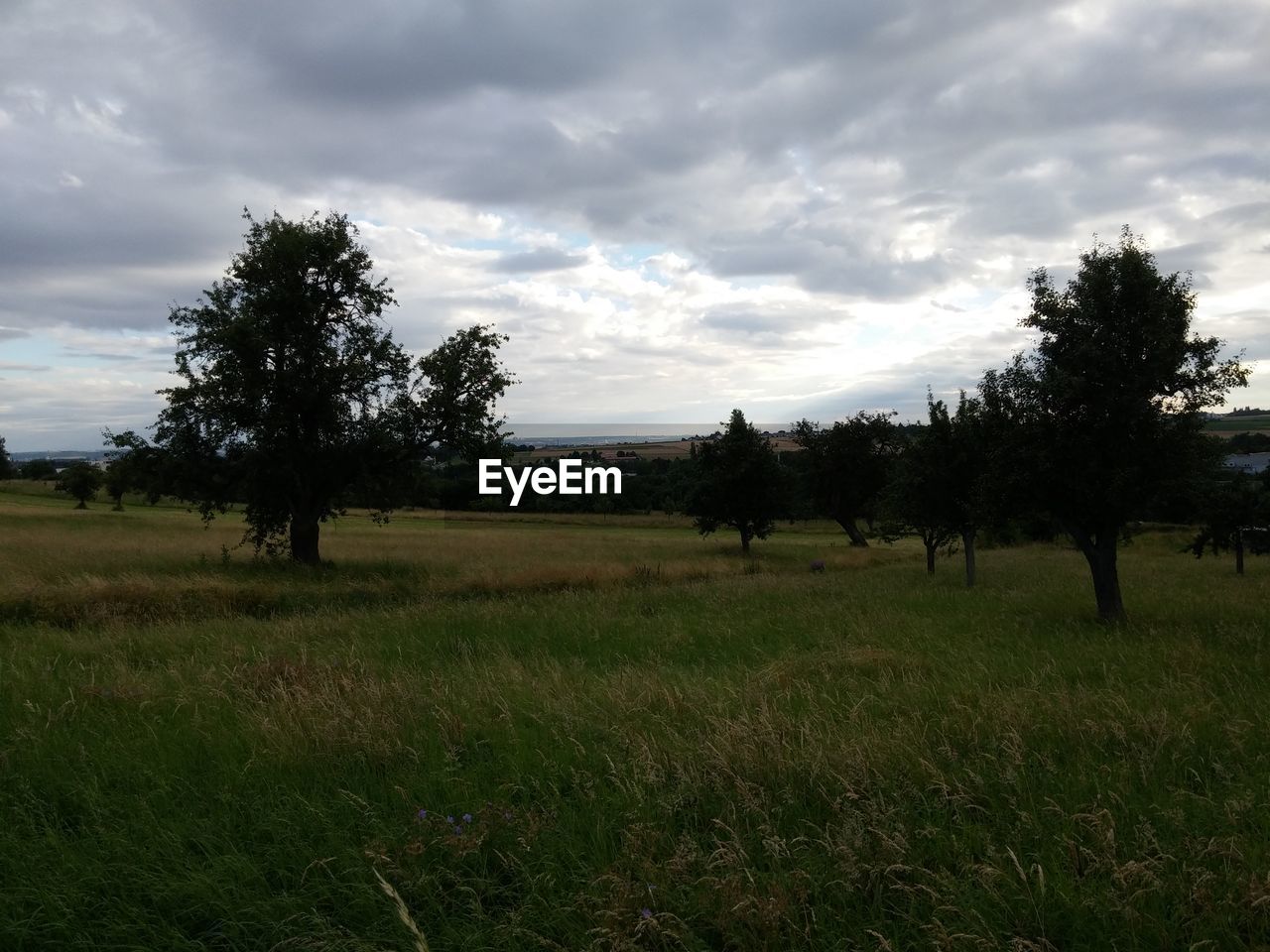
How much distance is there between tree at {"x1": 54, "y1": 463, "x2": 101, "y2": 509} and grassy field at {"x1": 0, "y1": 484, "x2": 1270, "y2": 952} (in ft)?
185

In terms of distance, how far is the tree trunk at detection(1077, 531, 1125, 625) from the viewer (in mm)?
14586

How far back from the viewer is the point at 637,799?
442cm

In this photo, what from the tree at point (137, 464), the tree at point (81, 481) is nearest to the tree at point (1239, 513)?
the tree at point (137, 464)

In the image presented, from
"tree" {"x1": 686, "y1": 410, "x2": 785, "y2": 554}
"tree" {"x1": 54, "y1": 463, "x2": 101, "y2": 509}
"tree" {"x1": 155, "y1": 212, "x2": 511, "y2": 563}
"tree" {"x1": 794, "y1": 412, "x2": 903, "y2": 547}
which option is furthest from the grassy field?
"tree" {"x1": 54, "y1": 463, "x2": 101, "y2": 509}

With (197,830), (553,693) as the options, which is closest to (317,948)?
(197,830)

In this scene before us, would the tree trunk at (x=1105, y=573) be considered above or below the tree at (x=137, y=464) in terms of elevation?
below

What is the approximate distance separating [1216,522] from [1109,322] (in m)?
23.2

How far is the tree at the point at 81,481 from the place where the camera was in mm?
55469

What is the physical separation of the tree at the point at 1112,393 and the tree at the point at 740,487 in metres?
26.1

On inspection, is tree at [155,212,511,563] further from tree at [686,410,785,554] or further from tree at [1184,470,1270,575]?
tree at [1184,470,1270,575]

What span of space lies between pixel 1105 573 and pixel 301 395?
22074 millimetres

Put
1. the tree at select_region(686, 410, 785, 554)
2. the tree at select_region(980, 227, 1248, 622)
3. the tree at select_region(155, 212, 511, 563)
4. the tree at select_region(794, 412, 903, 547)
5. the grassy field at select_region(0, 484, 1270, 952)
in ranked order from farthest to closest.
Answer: the tree at select_region(794, 412, 903, 547) → the tree at select_region(686, 410, 785, 554) → the tree at select_region(155, 212, 511, 563) → the tree at select_region(980, 227, 1248, 622) → the grassy field at select_region(0, 484, 1270, 952)

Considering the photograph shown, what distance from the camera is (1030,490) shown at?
14.5 meters

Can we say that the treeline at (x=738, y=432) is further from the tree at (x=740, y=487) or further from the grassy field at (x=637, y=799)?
the grassy field at (x=637, y=799)
